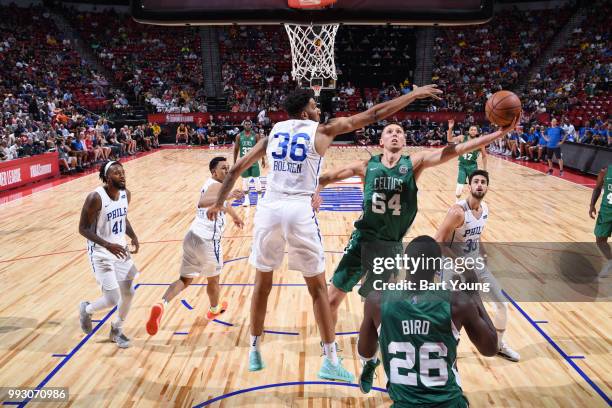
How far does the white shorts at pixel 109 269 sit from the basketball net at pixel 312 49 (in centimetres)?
595

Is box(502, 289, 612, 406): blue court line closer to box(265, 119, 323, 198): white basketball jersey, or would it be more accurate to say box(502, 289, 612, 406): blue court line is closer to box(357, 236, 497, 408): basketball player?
box(357, 236, 497, 408): basketball player

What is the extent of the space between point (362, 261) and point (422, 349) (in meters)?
1.82

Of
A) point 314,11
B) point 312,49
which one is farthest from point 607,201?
point 312,49

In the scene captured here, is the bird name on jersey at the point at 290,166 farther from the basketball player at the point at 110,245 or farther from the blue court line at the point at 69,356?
the blue court line at the point at 69,356

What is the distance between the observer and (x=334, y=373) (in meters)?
4.11

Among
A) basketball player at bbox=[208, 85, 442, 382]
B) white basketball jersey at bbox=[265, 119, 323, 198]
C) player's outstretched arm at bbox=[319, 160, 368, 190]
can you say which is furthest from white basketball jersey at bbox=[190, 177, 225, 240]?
white basketball jersey at bbox=[265, 119, 323, 198]

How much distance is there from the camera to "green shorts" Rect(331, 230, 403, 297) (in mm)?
4305

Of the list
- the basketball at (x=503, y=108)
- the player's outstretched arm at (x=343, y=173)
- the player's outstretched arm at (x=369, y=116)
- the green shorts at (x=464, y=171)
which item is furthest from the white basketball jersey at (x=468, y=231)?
the green shorts at (x=464, y=171)

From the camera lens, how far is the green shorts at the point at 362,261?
4.30 meters

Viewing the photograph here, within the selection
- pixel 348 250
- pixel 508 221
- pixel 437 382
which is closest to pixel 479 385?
pixel 348 250

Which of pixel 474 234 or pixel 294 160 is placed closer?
pixel 294 160

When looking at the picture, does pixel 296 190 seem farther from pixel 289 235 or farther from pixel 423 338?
pixel 423 338

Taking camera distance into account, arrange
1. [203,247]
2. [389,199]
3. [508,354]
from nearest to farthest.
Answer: [389,199] → [508,354] → [203,247]

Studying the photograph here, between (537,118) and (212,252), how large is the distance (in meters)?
21.8
